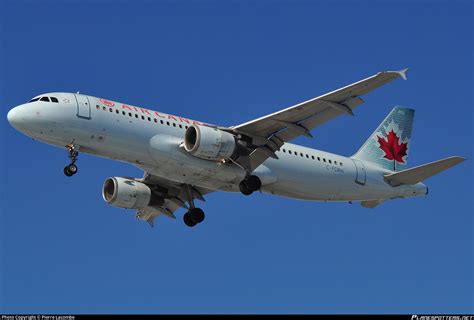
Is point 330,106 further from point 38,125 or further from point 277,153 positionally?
point 38,125

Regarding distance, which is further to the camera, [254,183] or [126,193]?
[126,193]

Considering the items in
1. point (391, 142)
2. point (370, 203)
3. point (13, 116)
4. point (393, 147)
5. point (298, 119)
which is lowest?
point (370, 203)

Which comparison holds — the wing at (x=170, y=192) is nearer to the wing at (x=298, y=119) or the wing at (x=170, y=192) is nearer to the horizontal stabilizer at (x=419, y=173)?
the wing at (x=298, y=119)

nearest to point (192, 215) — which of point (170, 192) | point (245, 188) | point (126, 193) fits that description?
point (170, 192)

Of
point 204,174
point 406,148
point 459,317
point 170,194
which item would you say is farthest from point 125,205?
point 459,317

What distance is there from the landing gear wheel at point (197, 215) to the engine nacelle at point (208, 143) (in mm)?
5968

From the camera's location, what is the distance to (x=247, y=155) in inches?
1837

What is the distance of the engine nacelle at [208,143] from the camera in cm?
4488

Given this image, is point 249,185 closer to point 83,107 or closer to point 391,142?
point 83,107

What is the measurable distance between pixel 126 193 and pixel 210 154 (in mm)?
7165

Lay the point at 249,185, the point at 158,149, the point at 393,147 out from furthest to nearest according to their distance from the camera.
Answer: the point at 393,147 → the point at 249,185 → the point at 158,149

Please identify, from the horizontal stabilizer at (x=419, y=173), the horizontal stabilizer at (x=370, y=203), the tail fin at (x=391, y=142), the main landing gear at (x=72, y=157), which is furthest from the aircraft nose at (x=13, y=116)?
the horizontal stabilizer at (x=419, y=173)

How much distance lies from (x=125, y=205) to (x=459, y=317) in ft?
69.5

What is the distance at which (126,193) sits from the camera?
5062 centimetres
